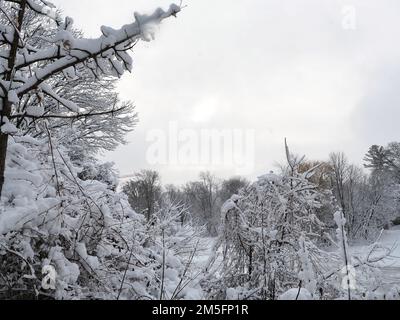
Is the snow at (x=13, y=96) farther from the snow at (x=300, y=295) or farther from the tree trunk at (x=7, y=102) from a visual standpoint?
the snow at (x=300, y=295)

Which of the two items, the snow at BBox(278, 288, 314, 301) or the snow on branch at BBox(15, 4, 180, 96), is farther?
the snow at BBox(278, 288, 314, 301)

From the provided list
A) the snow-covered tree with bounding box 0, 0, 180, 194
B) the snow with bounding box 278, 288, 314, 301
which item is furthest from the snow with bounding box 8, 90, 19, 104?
the snow with bounding box 278, 288, 314, 301

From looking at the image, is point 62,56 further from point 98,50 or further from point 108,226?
point 108,226

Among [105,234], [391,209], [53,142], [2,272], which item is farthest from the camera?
[391,209]

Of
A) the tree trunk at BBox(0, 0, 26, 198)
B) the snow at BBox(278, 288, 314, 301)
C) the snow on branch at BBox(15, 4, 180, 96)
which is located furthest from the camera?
the snow at BBox(278, 288, 314, 301)

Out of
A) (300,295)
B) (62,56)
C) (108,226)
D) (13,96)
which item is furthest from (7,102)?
(300,295)

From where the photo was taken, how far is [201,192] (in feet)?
208

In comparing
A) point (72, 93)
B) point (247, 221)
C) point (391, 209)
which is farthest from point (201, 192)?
point (247, 221)

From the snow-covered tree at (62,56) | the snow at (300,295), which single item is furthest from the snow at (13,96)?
the snow at (300,295)

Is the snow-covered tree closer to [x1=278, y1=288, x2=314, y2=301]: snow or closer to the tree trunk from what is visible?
the tree trunk

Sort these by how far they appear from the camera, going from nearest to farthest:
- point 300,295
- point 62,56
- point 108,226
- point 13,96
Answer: point 13,96 → point 62,56 → point 300,295 → point 108,226
